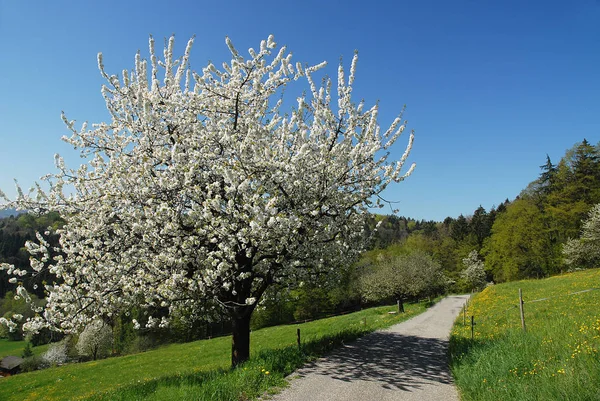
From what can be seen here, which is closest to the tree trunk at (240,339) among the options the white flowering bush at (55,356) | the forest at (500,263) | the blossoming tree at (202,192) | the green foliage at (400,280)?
the blossoming tree at (202,192)

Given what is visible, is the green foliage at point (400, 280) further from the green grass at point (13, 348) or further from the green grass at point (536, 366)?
the green grass at point (13, 348)

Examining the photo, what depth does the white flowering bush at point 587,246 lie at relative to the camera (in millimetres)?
39719

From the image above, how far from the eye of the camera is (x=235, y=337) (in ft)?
39.3

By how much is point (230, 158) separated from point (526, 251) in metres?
63.4

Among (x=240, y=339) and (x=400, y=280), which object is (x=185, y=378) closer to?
(x=240, y=339)

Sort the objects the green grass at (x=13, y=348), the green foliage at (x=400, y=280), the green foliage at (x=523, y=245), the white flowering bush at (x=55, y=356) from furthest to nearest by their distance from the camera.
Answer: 1. the green grass at (x=13, y=348)
2. the green foliage at (x=523, y=245)
3. the white flowering bush at (x=55, y=356)
4. the green foliage at (x=400, y=280)

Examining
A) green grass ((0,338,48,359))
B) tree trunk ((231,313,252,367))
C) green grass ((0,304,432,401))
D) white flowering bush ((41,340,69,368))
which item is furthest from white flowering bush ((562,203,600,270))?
green grass ((0,338,48,359))

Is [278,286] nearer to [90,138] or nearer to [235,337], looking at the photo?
[235,337]

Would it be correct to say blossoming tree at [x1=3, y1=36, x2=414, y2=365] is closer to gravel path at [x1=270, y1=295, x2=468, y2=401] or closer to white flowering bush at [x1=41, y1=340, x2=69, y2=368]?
gravel path at [x1=270, y1=295, x2=468, y2=401]

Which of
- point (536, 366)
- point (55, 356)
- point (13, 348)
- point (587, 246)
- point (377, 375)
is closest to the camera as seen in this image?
point (536, 366)

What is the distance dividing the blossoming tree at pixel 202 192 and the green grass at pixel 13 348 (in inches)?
2791

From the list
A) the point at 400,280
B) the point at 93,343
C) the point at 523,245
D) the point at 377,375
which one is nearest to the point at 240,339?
the point at 377,375

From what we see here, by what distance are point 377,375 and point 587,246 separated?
157ft

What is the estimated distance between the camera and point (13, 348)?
2800 inches
